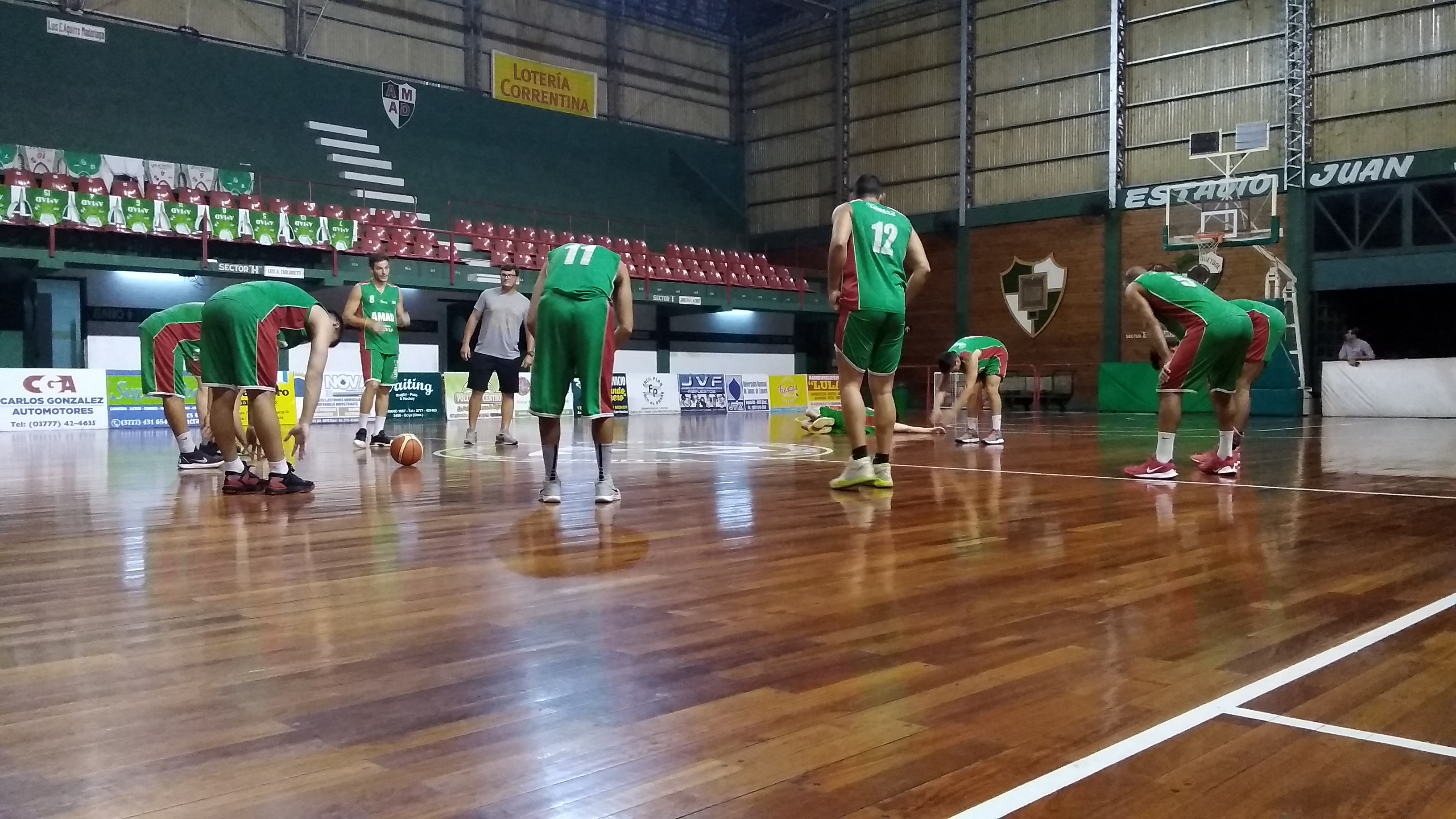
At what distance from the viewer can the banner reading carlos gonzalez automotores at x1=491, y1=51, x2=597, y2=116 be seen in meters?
27.8

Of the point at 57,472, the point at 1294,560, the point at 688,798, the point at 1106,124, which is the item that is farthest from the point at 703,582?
the point at 1106,124

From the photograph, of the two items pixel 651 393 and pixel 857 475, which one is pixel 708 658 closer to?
pixel 857 475

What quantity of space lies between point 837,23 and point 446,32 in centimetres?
1030

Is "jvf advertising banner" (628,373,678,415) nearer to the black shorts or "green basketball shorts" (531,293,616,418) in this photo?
the black shorts

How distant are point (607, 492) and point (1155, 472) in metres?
3.61

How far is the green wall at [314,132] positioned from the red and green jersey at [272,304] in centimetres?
1786

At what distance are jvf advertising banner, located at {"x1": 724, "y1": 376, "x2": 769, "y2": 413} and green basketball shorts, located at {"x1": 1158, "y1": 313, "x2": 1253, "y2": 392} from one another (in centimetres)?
1721

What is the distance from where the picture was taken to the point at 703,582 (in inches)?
139

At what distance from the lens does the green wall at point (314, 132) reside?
2112 cm

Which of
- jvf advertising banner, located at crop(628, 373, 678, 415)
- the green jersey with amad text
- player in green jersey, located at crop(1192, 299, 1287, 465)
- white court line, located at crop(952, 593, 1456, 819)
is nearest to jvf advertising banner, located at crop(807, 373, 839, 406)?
jvf advertising banner, located at crop(628, 373, 678, 415)

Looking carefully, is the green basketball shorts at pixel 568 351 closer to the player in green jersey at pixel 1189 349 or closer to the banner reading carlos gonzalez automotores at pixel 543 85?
the player in green jersey at pixel 1189 349

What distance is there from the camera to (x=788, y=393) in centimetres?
2588

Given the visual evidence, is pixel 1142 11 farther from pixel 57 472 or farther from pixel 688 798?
pixel 688 798

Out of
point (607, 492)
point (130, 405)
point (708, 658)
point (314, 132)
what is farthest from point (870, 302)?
point (314, 132)
